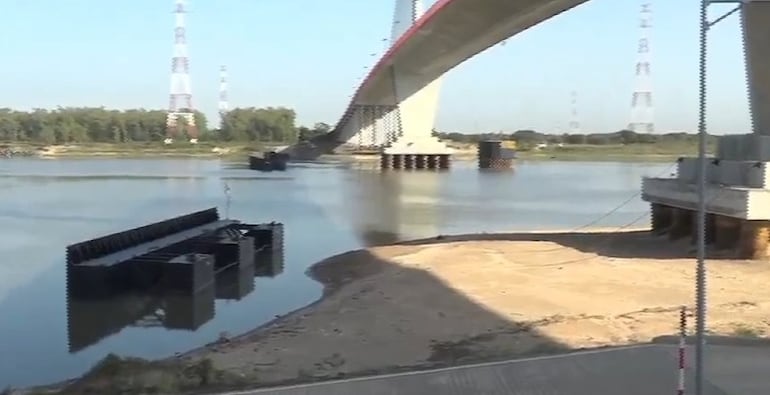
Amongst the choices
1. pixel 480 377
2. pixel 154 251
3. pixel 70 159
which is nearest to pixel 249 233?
pixel 154 251

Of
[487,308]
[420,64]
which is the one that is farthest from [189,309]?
[420,64]

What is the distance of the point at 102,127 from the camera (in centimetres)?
16488

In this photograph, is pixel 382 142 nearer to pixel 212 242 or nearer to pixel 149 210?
pixel 149 210

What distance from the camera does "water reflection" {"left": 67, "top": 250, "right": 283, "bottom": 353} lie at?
1659 centimetres

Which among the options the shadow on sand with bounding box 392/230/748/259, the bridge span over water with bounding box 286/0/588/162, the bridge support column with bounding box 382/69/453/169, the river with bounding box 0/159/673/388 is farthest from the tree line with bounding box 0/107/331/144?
the shadow on sand with bounding box 392/230/748/259

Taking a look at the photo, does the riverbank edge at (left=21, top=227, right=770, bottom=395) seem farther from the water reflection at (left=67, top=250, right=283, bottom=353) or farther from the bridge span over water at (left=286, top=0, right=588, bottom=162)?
the bridge span over water at (left=286, top=0, right=588, bottom=162)

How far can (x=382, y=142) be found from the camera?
331 ft

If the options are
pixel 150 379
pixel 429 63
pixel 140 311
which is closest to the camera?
pixel 150 379

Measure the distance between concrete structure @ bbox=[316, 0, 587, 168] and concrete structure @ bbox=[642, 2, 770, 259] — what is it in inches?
1055

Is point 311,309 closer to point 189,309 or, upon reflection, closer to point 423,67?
point 189,309

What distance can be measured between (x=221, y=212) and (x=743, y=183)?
26.8m

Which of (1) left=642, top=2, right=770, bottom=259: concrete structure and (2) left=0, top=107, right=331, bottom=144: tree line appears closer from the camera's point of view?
(1) left=642, top=2, right=770, bottom=259: concrete structure

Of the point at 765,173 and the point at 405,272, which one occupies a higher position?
the point at 765,173

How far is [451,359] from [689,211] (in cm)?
1349
